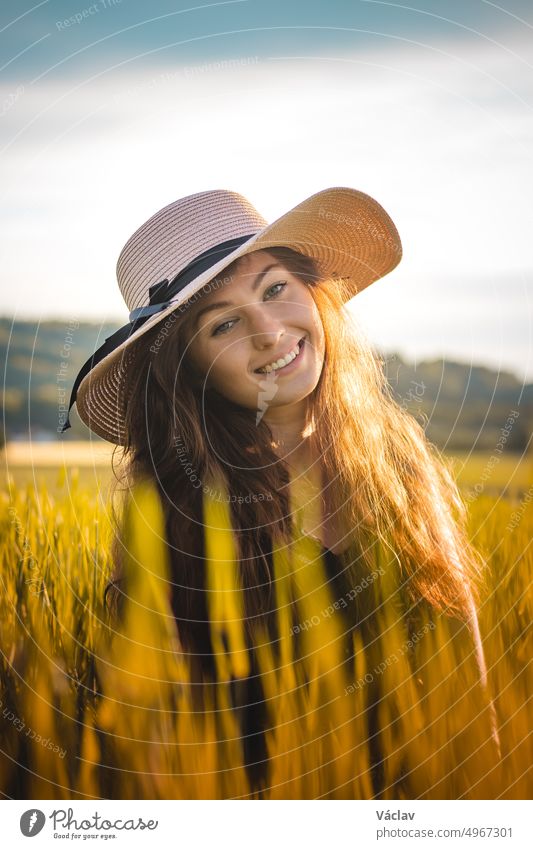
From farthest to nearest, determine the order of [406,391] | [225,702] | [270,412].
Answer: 1. [406,391]
2. [270,412]
3. [225,702]

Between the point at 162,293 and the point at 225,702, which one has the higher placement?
the point at 162,293

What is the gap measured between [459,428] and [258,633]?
1.82 feet

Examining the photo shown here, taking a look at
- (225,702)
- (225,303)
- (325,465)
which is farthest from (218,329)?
(225,702)

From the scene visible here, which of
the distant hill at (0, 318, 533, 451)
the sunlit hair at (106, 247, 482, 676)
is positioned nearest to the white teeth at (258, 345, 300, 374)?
the sunlit hair at (106, 247, 482, 676)

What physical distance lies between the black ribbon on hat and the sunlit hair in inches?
1.4

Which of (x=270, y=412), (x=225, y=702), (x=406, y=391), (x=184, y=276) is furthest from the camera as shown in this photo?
(x=406, y=391)

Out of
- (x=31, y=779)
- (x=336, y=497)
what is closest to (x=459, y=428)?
(x=336, y=497)

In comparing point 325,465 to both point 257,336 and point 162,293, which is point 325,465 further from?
point 162,293

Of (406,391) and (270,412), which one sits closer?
(270,412)

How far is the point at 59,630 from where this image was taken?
52.8 inches

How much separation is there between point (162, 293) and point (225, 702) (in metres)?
0.66

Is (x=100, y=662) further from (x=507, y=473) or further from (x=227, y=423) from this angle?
(x=507, y=473)

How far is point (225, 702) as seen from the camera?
1.20 m

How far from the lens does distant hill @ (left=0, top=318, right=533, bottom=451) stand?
155cm
